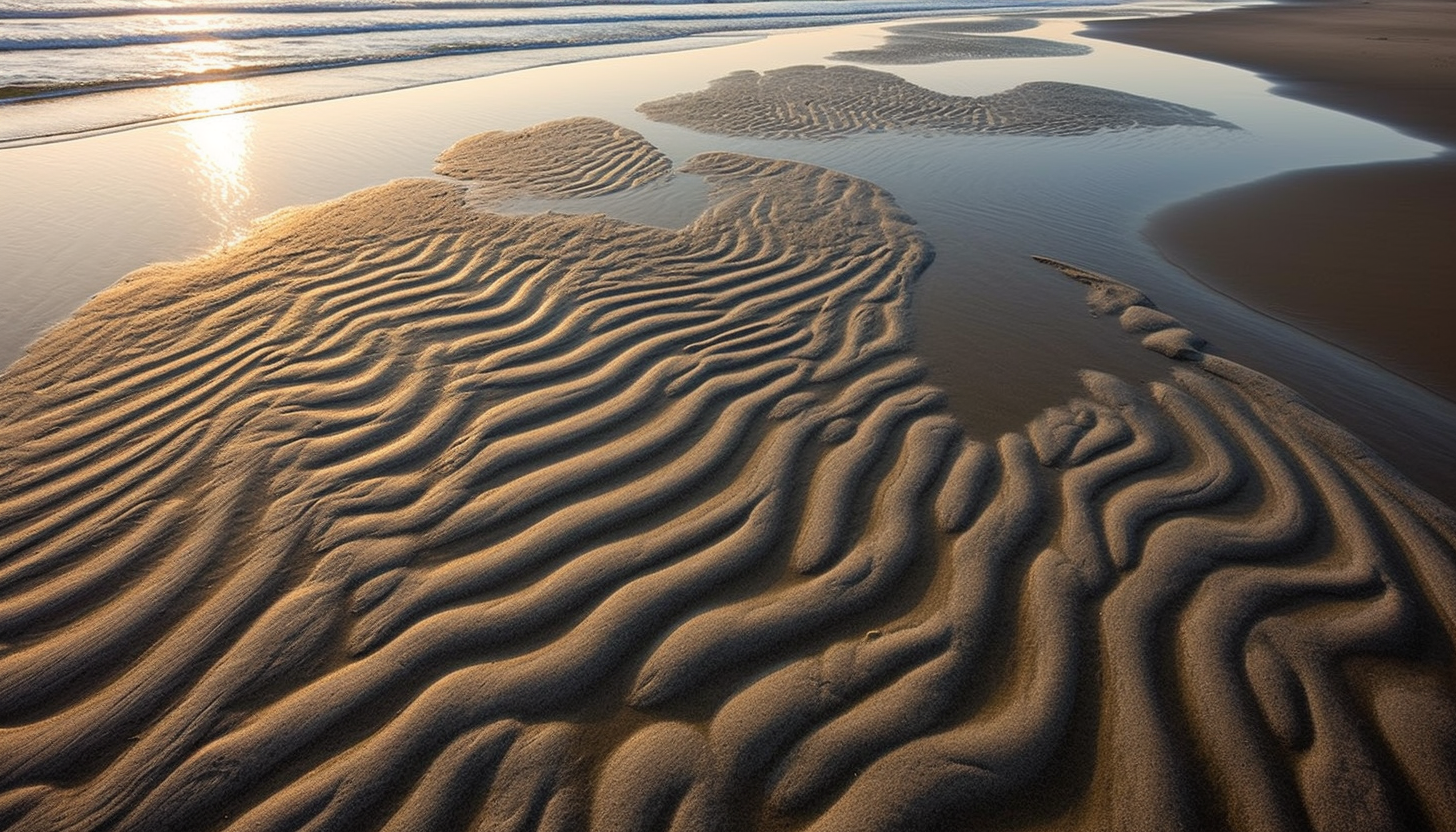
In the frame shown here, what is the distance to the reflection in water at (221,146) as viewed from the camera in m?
6.76

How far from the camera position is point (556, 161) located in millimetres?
8578

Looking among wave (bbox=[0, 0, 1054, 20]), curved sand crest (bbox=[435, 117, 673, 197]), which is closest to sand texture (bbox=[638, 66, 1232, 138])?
curved sand crest (bbox=[435, 117, 673, 197])

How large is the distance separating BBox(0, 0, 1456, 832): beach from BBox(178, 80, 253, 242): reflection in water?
0.32 meters

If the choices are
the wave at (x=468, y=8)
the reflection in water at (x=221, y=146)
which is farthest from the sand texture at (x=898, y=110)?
the wave at (x=468, y=8)

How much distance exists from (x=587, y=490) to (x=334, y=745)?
136 centimetres

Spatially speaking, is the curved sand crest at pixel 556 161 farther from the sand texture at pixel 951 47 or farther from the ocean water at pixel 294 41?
the sand texture at pixel 951 47

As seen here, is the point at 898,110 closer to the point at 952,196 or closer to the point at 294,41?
the point at 952,196

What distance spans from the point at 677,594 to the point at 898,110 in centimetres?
1165

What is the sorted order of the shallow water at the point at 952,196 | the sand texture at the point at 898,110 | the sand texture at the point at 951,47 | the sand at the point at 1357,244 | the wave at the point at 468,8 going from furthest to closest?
the wave at the point at 468,8, the sand texture at the point at 951,47, the sand texture at the point at 898,110, the sand at the point at 1357,244, the shallow water at the point at 952,196

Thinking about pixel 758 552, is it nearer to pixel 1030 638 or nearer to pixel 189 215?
pixel 1030 638

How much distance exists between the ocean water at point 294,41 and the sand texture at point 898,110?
7.52m

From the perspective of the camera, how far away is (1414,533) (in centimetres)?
292

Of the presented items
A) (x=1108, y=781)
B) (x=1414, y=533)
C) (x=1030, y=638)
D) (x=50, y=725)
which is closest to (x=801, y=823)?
(x=1108, y=781)

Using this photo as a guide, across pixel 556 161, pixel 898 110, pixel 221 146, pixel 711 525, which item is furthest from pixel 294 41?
pixel 711 525
